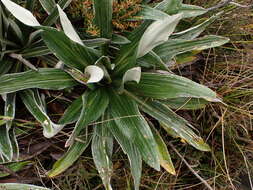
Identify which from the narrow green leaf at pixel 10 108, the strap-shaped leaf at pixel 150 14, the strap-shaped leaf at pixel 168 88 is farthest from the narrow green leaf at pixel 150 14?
the narrow green leaf at pixel 10 108

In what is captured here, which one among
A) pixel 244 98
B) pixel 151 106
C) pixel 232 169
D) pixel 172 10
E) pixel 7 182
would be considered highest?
pixel 172 10

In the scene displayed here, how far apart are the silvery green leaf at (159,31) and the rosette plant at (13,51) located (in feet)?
→ 1.18

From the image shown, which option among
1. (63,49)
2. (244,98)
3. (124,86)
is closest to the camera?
(63,49)

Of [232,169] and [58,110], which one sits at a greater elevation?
[58,110]

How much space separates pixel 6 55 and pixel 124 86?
0.45 metres

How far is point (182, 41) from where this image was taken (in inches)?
53.4

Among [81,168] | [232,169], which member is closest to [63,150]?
[81,168]

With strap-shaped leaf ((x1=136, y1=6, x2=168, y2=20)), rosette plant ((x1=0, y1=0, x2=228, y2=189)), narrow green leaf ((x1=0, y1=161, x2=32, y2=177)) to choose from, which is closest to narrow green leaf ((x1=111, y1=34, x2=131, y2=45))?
rosette plant ((x1=0, y1=0, x2=228, y2=189))

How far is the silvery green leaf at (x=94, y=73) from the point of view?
119 cm

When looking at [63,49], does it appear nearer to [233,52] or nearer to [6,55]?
[6,55]

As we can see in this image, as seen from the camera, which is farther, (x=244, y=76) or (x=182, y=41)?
(x=244, y=76)

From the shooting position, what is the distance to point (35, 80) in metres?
1.24

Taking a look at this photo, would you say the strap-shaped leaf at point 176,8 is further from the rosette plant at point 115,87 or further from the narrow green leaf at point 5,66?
the narrow green leaf at point 5,66

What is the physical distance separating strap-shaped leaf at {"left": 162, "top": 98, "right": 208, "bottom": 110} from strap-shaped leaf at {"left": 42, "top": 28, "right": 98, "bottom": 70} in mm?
369
